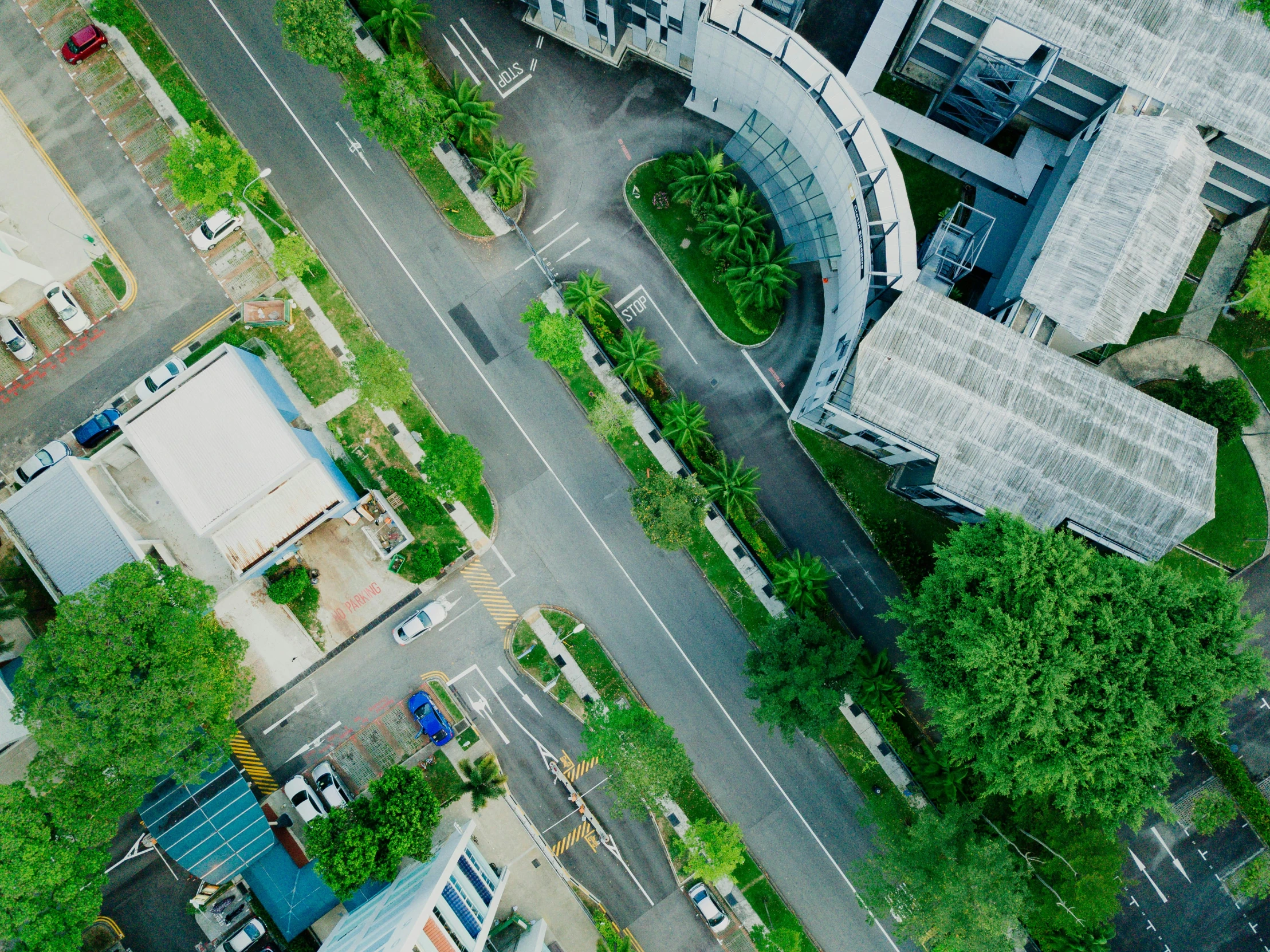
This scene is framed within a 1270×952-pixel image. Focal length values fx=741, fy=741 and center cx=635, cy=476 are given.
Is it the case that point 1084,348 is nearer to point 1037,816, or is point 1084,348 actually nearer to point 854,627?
point 854,627

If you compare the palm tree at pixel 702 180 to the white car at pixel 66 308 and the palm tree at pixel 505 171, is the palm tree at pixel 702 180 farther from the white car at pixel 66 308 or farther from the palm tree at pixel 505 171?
the white car at pixel 66 308

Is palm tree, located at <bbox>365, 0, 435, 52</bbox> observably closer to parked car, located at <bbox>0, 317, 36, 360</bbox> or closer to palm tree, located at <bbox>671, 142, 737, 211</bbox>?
palm tree, located at <bbox>671, 142, 737, 211</bbox>

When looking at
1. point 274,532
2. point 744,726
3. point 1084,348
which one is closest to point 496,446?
point 274,532

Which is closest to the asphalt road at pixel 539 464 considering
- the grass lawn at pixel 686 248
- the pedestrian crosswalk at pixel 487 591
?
the pedestrian crosswalk at pixel 487 591

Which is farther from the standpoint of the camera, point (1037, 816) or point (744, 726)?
point (744, 726)

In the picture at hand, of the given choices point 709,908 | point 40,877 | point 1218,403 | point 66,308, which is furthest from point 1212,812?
point 66,308
